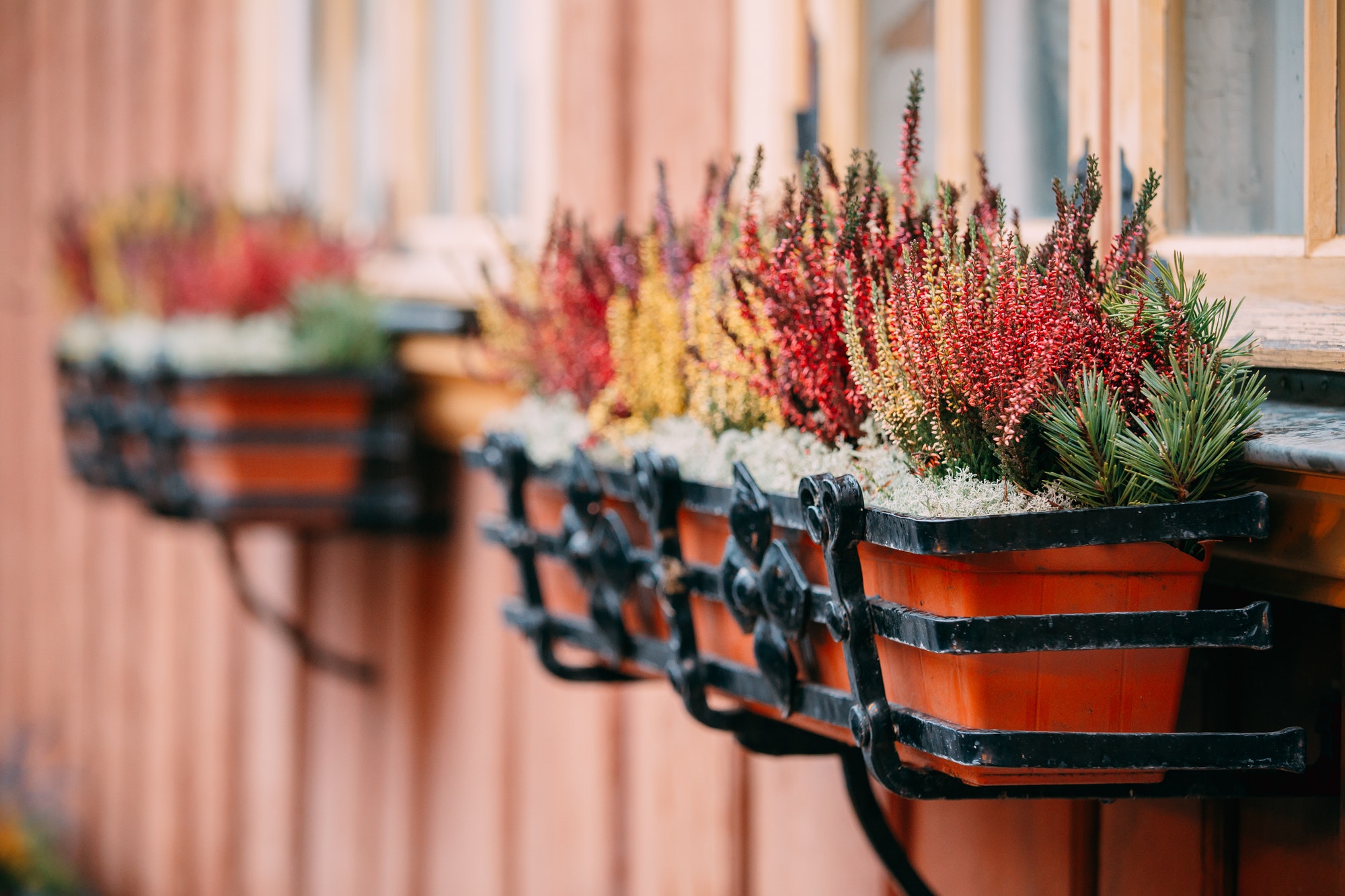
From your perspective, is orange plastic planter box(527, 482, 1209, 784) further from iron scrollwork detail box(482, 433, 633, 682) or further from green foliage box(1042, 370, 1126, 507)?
iron scrollwork detail box(482, 433, 633, 682)

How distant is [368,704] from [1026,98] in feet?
5.79

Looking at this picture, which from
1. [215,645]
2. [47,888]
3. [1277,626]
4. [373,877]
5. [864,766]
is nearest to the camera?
[1277,626]

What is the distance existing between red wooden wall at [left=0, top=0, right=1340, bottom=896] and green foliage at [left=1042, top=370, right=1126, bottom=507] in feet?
1.08

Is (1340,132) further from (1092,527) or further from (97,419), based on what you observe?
(97,419)

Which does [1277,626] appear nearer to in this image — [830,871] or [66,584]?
[830,871]

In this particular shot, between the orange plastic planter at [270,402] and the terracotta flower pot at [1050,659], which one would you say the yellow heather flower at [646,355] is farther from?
the orange plastic planter at [270,402]

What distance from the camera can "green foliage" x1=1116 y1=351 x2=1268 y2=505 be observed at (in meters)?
0.80

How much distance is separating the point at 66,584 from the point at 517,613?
10.2ft

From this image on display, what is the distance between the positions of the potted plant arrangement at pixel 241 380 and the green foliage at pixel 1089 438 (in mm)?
1456

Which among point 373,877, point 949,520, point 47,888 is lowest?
point 47,888

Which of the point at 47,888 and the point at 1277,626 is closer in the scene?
the point at 1277,626

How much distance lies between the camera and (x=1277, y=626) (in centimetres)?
98

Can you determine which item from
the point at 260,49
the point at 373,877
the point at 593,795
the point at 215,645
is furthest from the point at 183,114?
→ the point at 593,795

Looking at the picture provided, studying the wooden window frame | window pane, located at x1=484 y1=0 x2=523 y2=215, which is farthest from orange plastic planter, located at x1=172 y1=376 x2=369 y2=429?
the wooden window frame
